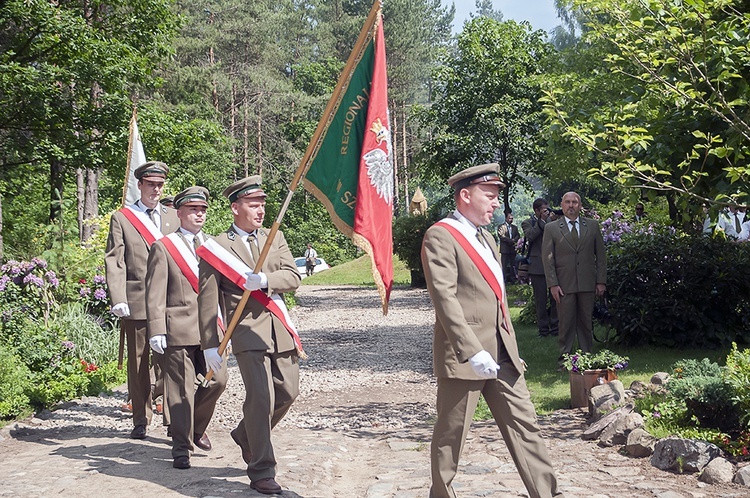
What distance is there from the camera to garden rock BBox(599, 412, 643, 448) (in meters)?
7.37

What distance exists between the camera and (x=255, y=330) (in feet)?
20.2

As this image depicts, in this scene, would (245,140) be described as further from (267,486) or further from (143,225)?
(267,486)

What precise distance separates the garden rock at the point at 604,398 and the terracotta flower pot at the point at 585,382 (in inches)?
9.7

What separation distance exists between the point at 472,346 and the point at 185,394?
291cm

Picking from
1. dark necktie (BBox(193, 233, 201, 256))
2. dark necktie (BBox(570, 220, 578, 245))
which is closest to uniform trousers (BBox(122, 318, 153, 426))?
dark necktie (BBox(193, 233, 201, 256))

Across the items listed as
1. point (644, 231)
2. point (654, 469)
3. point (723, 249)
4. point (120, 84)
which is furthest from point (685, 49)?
point (120, 84)

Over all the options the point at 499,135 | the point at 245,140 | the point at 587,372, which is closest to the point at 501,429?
the point at 587,372

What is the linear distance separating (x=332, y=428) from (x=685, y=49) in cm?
464

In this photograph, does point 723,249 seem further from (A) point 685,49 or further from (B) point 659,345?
Result: (A) point 685,49

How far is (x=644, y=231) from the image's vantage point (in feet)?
43.6

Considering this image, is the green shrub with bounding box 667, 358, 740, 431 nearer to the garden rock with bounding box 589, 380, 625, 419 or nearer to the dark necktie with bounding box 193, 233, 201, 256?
the garden rock with bounding box 589, 380, 625, 419

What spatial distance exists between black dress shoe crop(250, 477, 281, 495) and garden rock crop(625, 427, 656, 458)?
9.03ft

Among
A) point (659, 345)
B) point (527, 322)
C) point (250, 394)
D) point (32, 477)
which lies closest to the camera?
point (250, 394)

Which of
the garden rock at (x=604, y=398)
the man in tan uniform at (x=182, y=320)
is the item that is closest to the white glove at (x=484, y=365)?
the man in tan uniform at (x=182, y=320)
